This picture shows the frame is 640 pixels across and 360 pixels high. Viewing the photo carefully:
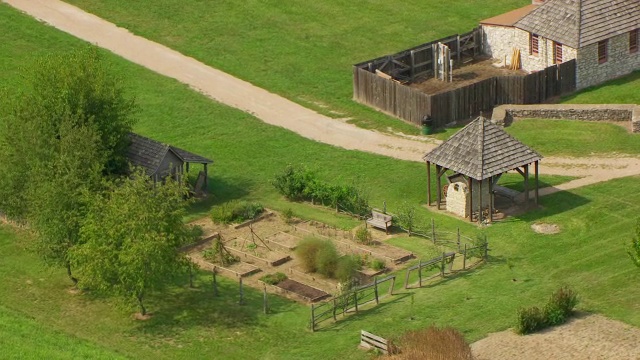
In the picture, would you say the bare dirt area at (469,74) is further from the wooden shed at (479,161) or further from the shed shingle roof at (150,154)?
the shed shingle roof at (150,154)

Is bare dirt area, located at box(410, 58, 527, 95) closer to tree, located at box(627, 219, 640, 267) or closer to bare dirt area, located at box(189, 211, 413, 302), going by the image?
bare dirt area, located at box(189, 211, 413, 302)

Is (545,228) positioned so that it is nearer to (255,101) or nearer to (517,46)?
(517,46)

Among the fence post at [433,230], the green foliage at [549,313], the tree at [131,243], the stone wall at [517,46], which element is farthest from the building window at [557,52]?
the tree at [131,243]

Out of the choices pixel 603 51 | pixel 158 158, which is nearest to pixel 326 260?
pixel 158 158

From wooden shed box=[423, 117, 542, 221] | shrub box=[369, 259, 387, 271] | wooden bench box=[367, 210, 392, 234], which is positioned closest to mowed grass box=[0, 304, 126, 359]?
shrub box=[369, 259, 387, 271]

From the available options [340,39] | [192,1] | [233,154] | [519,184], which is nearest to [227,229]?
[233,154]

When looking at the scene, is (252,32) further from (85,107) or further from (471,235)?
(471,235)
